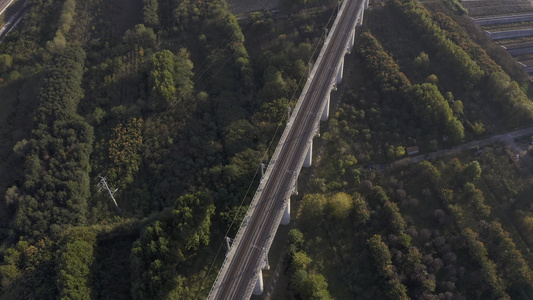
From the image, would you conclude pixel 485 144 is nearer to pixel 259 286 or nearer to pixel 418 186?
pixel 418 186

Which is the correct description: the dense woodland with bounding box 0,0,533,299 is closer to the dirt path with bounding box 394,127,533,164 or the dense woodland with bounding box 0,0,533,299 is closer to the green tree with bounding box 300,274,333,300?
the green tree with bounding box 300,274,333,300

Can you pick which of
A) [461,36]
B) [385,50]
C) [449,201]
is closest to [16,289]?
[449,201]

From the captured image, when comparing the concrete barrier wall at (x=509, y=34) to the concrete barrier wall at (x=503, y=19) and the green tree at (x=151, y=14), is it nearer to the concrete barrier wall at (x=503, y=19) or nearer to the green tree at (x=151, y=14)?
the concrete barrier wall at (x=503, y=19)

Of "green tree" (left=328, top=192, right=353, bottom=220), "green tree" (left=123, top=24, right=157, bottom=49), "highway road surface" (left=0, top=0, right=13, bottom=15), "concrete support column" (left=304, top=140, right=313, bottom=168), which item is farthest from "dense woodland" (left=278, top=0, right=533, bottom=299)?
"highway road surface" (left=0, top=0, right=13, bottom=15)

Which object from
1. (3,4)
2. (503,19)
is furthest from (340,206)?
(3,4)

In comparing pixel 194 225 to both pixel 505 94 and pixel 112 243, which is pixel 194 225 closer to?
pixel 112 243

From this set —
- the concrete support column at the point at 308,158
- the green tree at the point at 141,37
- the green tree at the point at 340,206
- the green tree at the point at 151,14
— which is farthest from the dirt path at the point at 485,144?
the green tree at the point at 151,14
